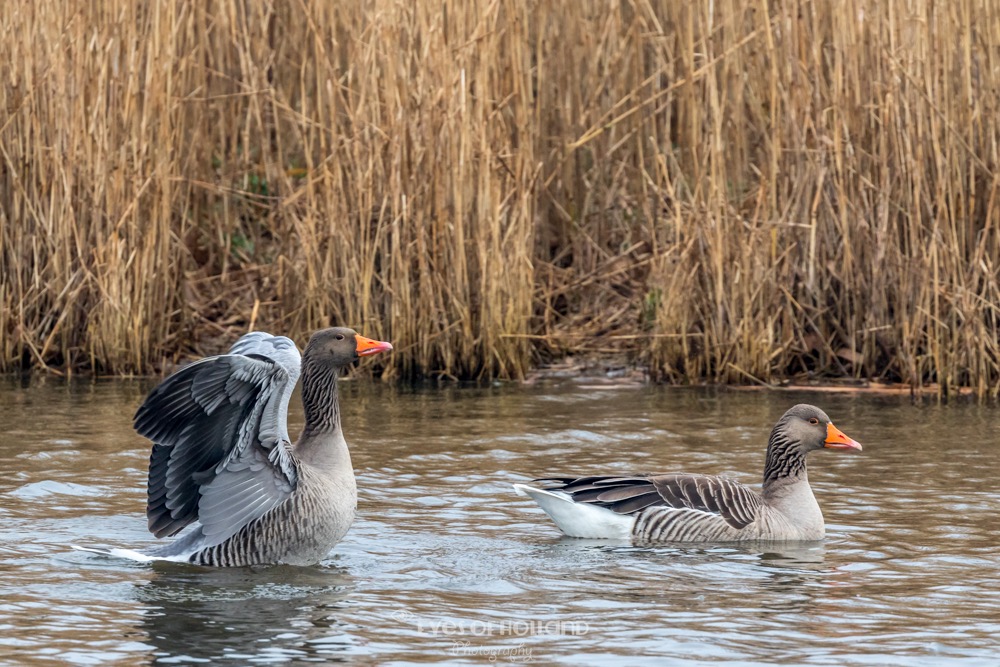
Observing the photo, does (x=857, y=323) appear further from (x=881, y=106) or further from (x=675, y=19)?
(x=675, y=19)

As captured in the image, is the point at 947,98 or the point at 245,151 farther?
the point at 245,151

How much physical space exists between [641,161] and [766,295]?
202cm

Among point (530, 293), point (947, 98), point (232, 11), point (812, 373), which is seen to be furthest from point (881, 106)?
point (232, 11)

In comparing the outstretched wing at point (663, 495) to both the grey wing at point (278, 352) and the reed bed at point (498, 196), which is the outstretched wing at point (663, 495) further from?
the reed bed at point (498, 196)

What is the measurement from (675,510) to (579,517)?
0.53 metres

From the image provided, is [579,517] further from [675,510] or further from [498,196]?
[498,196]

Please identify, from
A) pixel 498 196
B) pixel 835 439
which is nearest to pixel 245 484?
pixel 835 439

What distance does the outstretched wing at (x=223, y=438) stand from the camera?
22.9 ft

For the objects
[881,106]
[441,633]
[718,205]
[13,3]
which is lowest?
[441,633]

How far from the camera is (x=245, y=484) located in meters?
7.59

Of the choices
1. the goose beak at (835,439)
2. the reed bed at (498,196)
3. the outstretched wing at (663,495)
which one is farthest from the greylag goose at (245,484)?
the reed bed at (498,196)

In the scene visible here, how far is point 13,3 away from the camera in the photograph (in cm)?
1212

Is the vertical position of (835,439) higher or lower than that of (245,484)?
higher

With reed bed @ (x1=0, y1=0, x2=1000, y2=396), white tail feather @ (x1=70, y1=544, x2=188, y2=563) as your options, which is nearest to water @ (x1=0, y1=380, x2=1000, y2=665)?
white tail feather @ (x1=70, y1=544, x2=188, y2=563)
